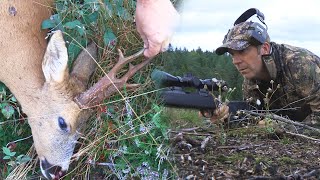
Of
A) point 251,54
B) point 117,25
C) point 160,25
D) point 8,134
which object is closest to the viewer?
point 160,25

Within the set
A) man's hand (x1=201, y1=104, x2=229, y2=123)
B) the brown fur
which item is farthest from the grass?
man's hand (x1=201, y1=104, x2=229, y2=123)

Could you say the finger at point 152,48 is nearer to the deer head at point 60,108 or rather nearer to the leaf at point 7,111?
the deer head at point 60,108

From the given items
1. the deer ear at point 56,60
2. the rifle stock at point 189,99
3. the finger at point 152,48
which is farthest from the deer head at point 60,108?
the rifle stock at point 189,99

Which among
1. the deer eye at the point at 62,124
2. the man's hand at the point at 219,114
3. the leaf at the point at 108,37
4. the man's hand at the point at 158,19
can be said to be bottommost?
the deer eye at the point at 62,124

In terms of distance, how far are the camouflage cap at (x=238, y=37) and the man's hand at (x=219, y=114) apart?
1.23 ft

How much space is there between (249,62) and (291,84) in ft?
1.71

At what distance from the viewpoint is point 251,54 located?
2762 mm

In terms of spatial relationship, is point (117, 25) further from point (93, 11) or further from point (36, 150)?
point (36, 150)

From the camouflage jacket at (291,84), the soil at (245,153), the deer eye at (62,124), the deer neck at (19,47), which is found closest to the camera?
the soil at (245,153)

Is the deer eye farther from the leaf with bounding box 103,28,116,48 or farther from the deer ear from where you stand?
the leaf with bounding box 103,28,116,48

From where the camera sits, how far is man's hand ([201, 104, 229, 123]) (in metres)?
2.06

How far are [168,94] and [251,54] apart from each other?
1.05 meters

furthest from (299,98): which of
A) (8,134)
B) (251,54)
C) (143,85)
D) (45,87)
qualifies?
(8,134)

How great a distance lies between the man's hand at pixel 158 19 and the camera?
1846mm
